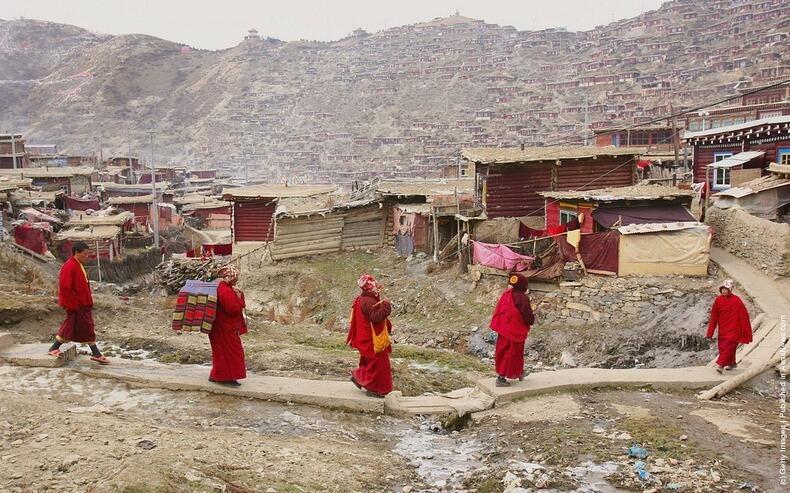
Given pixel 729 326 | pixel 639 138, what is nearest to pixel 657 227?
pixel 729 326

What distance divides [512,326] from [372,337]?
1.68 meters

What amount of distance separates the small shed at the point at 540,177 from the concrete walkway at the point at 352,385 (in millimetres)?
13058

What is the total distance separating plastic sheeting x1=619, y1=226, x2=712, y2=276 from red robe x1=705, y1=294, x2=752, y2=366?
248 inches

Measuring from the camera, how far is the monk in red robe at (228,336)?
7184 millimetres

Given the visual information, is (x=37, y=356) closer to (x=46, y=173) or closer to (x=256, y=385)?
(x=256, y=385)

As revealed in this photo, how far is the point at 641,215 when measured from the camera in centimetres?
1600

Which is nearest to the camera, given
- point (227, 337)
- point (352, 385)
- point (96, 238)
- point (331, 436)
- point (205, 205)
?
point (331, 436)

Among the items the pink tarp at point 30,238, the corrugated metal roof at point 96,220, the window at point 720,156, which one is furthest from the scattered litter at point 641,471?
the corrugated metal roof at point 96,220

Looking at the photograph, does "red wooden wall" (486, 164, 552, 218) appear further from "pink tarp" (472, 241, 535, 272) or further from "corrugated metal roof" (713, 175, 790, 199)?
"corrugated metal roof" (713, 175, 790, 199)

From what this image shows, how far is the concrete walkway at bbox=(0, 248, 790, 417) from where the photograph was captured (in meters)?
7.14

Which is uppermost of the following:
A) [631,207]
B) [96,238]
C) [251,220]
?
[631,207]

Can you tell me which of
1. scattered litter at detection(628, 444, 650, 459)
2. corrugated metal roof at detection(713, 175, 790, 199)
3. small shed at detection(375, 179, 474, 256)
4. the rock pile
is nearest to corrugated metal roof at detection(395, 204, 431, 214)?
small shed at detection(375, 179, 474, 256)

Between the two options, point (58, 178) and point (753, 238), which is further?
point (58, 178)

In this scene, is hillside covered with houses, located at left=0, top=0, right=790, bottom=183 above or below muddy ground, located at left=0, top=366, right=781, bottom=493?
above
